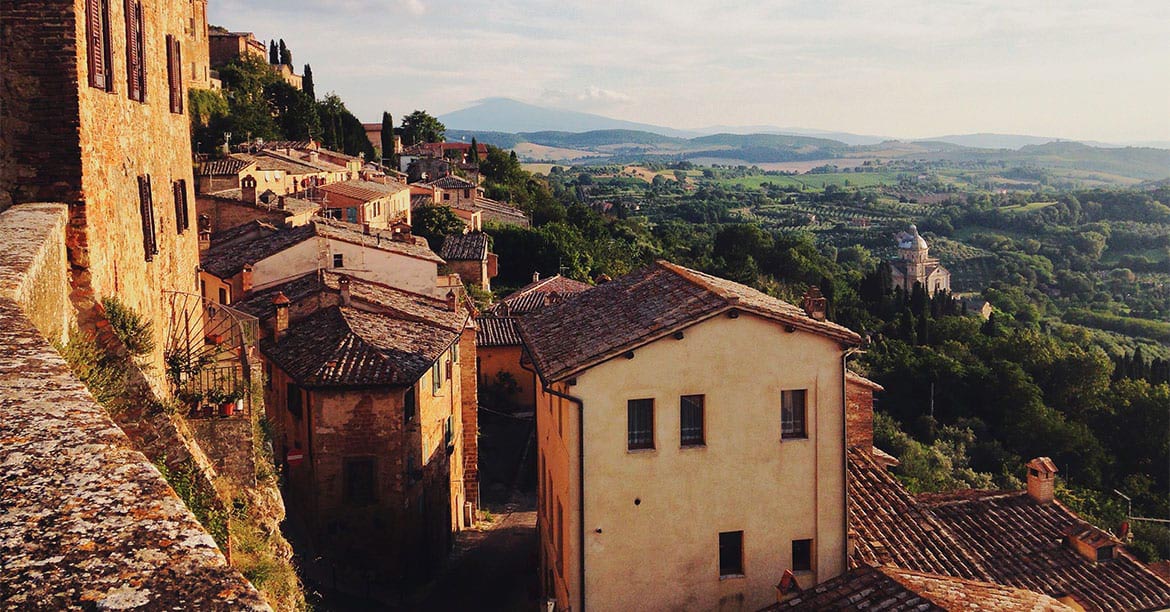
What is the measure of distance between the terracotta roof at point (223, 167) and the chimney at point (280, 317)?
20.3 m

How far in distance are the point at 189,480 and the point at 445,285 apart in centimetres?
1960

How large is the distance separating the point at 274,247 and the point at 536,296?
659 inches

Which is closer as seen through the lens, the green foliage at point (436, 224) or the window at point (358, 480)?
the window at point (358, 480)

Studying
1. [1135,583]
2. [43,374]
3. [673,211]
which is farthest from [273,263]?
[673,211]

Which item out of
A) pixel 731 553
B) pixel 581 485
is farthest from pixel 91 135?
pixel 731 553

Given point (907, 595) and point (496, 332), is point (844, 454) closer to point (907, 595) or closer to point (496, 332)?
point (907, 595)

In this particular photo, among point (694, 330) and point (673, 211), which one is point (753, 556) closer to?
point (694, 330)

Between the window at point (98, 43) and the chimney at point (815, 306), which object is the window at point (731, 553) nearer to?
the chimney at point (815, 306)

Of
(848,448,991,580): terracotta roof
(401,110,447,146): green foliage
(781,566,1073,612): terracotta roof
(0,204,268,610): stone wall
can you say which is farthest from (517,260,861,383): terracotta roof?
(401,110,447,146): green foliage

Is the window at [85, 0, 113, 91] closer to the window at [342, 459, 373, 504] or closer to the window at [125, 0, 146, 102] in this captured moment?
the window at [125, 0, 146, 102]

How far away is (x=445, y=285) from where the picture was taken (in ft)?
89.8

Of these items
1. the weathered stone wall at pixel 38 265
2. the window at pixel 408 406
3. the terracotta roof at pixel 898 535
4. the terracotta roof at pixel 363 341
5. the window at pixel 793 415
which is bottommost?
the terracotta roof at pixel 898 535

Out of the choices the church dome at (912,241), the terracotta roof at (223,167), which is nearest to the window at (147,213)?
the terracotta roof at (223,167)

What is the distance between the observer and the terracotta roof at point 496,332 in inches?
1410
